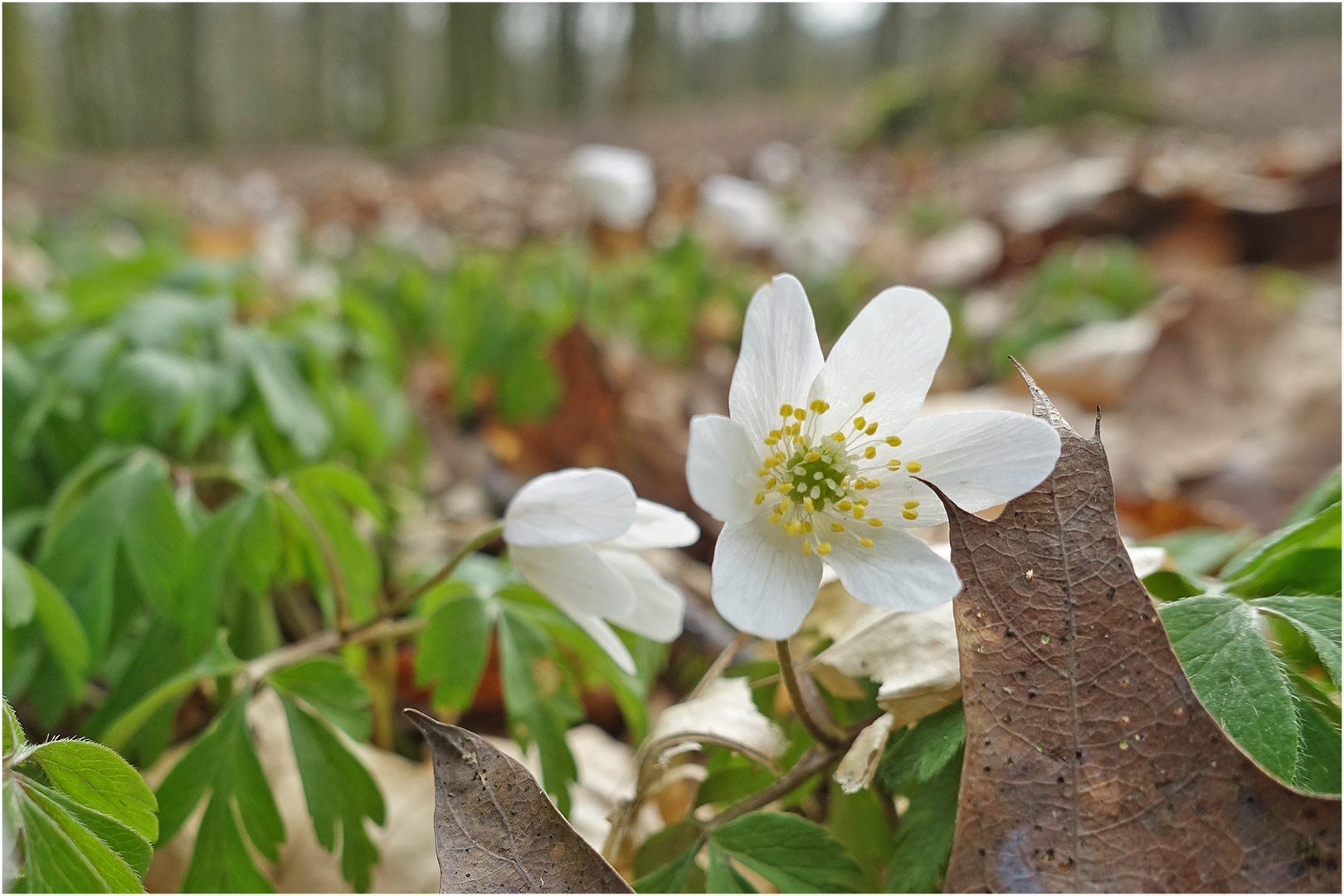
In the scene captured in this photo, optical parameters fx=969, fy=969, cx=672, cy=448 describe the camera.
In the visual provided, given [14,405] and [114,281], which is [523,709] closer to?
[14,405]

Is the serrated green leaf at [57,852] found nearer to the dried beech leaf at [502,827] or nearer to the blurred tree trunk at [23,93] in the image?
the dried beech leaf at [502,827]

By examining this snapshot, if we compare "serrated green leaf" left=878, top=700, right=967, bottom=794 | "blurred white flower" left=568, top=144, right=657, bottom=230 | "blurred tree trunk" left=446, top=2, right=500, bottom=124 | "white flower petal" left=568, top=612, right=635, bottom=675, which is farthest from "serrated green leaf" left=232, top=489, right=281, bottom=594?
"blurred tree trunk" left=446, top=2, right=500, bottom=124

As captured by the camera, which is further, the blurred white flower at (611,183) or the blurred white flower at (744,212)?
the blurred white flower at (744,212)

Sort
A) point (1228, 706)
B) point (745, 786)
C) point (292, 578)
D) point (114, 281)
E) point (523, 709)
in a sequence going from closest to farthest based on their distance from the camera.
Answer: point (1228, 706)
point (745, 786)
point (523, 709)
point (292, 578)
point (114, 281)

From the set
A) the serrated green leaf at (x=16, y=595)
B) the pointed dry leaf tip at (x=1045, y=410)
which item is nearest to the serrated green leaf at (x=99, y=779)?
the serrated green leaf at (x=16, y=595)

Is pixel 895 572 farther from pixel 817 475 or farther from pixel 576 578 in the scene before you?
pixel 576 578

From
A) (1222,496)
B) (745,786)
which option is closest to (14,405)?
(745,786)

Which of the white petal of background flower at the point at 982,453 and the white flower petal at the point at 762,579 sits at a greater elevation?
the white petal of background flower at the point at 982,453
